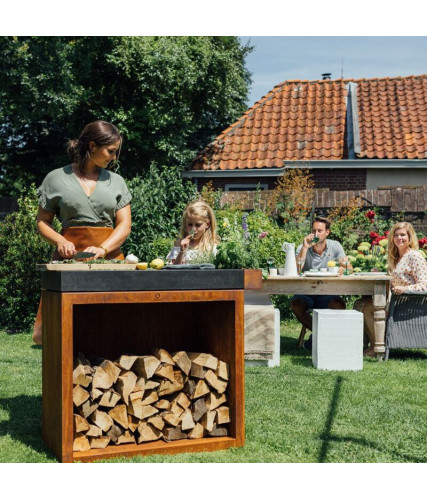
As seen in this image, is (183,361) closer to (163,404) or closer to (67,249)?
(163,404)

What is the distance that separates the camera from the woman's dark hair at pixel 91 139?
3664 millimetres

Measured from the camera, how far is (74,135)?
1723cm

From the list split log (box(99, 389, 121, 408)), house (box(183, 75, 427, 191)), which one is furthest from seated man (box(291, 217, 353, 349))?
house (box(183, 75, 427, 191))

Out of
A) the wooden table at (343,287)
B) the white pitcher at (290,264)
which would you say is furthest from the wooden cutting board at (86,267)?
the white pitcher at (290,264)

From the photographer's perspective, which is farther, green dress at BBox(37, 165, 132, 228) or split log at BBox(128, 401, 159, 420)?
green dress at BBox(37, 165, 132, 228)

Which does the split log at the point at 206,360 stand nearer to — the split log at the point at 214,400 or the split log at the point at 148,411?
the split log at the point at 214,400

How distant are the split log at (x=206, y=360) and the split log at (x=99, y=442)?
24.9 inches

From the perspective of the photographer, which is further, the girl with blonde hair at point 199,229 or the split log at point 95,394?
the girl with blonde hair at point 199,229

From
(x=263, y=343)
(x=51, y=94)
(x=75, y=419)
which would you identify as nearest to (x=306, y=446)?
(x=75, y=419)

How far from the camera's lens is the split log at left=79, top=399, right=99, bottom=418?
3342 mm

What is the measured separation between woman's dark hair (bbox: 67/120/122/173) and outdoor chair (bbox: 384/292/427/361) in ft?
12.7

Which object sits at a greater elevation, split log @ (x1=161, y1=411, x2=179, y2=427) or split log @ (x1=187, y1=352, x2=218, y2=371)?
split log @ (x1=187, y1=352, x2=218, y2=371)

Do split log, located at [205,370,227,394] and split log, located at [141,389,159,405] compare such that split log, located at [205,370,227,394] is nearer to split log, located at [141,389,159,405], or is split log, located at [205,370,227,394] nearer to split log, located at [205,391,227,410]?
split log, located at [205,391,227,410]

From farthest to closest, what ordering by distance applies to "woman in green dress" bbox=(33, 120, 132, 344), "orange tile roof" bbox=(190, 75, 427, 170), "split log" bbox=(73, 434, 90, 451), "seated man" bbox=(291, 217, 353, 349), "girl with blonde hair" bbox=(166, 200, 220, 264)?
"orange tile roof" bbox=(190, 75, 427, 170) < "seated man" bbox=(291, 217, 353, 349) < "girl with blonde hair" bbox=(166, 200, 220, 264) < "woman in green dress" bbox=(33, 120, 132, 344) < "split log" bbox=(73, 434, 90, 451)
